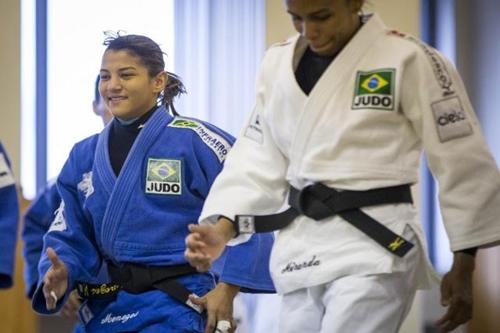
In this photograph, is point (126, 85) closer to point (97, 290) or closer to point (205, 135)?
point (205, 135)

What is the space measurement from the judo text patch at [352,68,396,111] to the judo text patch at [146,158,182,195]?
30.5 inches

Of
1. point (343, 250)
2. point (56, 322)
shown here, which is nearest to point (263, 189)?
point (343, 250)

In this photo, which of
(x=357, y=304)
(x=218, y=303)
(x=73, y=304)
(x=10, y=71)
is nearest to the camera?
(x=357, y=304)

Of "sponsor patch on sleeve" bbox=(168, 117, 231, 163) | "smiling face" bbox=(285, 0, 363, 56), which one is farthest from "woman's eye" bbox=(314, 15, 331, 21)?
"sponsor patch on sleeve" bbox=(168, 117, 231, 163)

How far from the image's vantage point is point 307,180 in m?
2.19

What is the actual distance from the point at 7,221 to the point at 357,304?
100 centimetres

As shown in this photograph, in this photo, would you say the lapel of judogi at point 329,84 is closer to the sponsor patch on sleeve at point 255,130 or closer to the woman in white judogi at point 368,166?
the woman in white judogi at point 368,166

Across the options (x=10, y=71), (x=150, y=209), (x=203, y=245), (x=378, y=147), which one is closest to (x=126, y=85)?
(x=150, y=209)

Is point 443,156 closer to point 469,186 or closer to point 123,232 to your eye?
point 469,186

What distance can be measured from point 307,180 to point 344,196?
10 cm

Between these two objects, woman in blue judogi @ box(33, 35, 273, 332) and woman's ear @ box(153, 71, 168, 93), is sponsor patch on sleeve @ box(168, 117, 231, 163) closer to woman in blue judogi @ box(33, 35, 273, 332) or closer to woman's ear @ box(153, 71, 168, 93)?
woman in blue judogi @ box(33, 35, 273, 332)

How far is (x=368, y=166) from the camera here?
2119 mm

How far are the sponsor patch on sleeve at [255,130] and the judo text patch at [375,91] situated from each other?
299 millimetres

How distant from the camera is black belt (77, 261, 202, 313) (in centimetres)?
270
